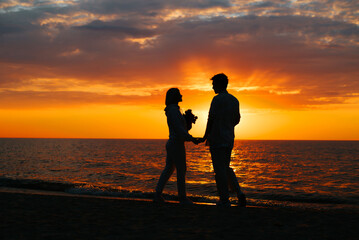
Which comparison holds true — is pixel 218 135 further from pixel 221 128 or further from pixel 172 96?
pixel 172 96

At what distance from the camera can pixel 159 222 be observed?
5.53 meters

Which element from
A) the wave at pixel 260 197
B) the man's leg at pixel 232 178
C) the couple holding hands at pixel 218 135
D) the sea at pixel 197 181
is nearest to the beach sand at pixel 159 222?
the man's leg at pixel 232 178

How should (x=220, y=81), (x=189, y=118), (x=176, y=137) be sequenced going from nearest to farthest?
(x=220, y=81) < (x=176, y=137) < (x=189, y=118)

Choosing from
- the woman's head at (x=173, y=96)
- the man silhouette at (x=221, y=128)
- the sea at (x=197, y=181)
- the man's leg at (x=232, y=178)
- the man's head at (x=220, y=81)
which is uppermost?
the man's head at (x=220, y=81)

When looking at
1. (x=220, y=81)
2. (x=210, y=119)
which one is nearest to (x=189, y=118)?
(x=210, y=119)

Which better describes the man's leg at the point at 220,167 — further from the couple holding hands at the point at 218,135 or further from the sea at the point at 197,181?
the sea at the point at 197,181

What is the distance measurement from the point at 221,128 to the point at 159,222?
2.53m

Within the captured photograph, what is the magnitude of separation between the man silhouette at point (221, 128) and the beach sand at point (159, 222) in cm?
78

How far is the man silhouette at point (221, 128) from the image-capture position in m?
7.09

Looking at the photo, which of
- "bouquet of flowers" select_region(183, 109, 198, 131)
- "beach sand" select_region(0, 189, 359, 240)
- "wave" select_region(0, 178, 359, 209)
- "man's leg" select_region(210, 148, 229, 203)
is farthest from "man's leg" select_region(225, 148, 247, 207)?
"wave" select_region(0, 178, 359, 209)

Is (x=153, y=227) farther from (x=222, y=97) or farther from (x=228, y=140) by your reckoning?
(x=222, y=97)

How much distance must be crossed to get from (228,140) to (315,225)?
2.38 metres

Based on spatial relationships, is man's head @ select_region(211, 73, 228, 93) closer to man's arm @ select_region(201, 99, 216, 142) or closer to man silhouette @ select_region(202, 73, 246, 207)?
man silhouette @ select_region(202, 73, 246, 207)

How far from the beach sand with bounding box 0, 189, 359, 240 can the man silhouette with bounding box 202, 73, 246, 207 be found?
2.57 ft
